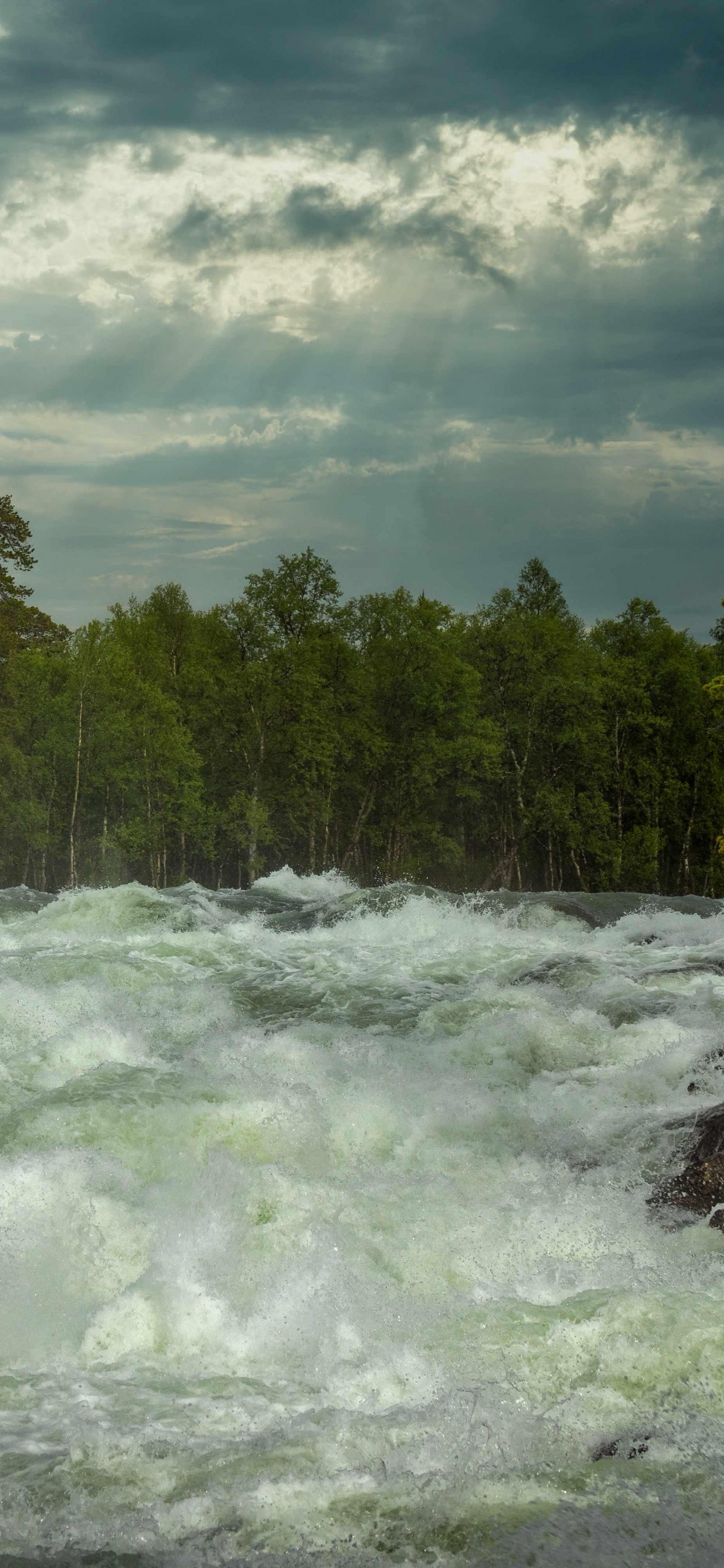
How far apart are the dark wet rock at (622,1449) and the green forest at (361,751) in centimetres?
4661

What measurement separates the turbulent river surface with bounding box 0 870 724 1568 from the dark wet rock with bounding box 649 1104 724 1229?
3.8 inches

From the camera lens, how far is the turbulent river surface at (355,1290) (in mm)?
4035

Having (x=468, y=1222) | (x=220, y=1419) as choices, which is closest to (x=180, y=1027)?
(x=468, y=1222)

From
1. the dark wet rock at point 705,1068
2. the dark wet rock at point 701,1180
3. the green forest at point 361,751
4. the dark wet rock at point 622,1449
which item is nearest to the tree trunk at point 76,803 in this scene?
the green forest at point 361,751

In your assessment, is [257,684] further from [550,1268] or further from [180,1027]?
[550,1268]

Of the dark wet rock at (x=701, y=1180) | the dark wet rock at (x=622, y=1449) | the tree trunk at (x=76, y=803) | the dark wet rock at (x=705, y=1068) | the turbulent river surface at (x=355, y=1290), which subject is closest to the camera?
the turbulent river surface at (x=355, y=1290)

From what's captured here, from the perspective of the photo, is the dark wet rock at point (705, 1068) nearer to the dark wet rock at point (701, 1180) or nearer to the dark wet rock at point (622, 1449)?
the dark wet rock at point (701, 1180)

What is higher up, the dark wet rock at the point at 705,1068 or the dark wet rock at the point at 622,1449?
the dark wet rock at the point at 705,1068

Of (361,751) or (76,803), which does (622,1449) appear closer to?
(76,803)

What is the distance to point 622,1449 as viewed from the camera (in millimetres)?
4414

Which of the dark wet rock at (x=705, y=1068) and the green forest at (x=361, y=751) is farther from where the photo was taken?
the green forest at (x=361, y=751)

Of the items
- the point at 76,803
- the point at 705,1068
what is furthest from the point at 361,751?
the point at 705,1068

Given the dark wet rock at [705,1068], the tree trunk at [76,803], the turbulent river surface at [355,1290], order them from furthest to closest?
the tree trunk at [76,803] → the dark wet rock at [705,1068] → the turbulent river surface at [355,1290]

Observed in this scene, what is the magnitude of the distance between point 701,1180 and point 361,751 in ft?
160
